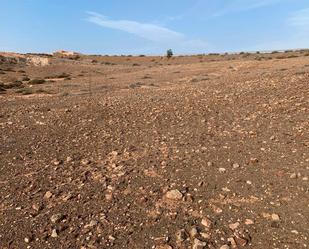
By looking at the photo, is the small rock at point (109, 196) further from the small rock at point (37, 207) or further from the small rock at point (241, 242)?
the small rock at point (241, 242)

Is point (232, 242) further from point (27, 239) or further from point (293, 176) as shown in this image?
point (27, 239)

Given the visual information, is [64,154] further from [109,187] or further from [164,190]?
[164,190]

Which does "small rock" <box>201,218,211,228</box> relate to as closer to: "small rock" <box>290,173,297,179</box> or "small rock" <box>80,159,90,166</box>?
"small rock" <box>290,173,297,179</box>

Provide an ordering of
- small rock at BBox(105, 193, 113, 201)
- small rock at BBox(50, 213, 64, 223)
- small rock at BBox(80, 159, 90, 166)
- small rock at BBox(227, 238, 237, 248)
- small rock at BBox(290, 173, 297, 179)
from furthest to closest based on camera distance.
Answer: small rock at BBox(80, 159, 90, 166) → small rock at BBox(290, 173, 297, 179) → small rock at BBox(105, 193, 113, 201) → small rock at BBox(50, 213, 64, 223) → small rock at BBox(227, 238, 237, 248)

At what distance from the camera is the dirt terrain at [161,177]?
7.13m

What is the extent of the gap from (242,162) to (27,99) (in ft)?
51.6

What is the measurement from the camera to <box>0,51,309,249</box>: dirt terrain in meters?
7.13

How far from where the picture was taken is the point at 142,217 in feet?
25.1

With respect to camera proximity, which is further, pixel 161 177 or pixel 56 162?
pixel 56 162

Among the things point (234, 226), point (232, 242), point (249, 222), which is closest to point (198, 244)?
point (232, 242)

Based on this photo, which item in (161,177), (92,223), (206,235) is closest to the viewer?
(206,235)

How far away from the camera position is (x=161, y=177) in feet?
30.2

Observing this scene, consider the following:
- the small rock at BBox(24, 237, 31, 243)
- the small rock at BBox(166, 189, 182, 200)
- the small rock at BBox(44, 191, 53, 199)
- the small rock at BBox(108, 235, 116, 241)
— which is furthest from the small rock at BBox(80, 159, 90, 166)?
the small rock at BBox(108, 235, 116, 241)

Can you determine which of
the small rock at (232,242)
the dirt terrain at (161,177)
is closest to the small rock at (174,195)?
the dirt terrain at (161,177)
